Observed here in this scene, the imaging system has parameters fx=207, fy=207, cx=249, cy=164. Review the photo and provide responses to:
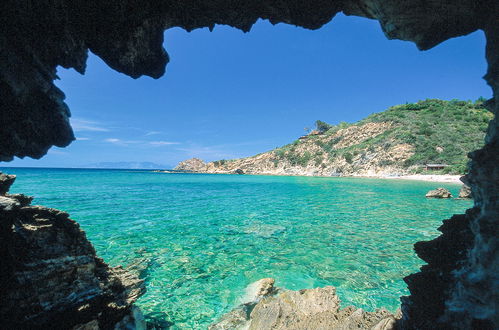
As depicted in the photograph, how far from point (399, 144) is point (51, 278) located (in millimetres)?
81730

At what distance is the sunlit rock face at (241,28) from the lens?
267cm

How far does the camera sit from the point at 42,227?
12.5 feet

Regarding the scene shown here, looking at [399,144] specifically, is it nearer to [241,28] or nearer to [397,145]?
[397,145]

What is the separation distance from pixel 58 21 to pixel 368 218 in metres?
18.4

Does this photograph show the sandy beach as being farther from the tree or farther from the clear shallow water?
the tree

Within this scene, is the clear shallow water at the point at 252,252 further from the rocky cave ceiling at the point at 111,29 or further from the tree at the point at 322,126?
the tree at the point at 322,126

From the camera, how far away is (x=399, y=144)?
66.4 meters

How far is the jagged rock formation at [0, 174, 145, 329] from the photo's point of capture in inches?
127

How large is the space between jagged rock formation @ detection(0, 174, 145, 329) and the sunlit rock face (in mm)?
166

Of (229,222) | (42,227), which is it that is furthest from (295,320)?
(229,222)

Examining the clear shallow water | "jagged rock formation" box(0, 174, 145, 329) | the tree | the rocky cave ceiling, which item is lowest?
the clear shallow water

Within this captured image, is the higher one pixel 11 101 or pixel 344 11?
pixel 344 11

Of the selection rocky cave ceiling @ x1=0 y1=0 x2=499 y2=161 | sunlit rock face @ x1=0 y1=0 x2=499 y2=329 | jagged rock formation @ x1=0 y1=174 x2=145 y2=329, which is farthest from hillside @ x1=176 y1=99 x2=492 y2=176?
jagged rock formation @ x1=0 y1=174 x2=145 y2=329

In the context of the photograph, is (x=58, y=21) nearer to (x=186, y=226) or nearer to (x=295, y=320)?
(x=295, y=320)
